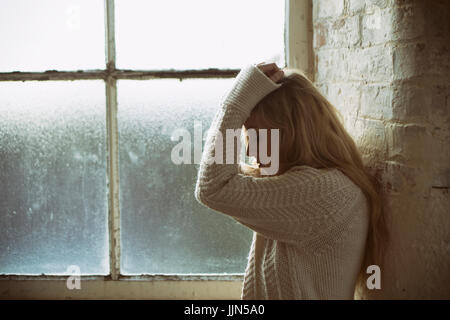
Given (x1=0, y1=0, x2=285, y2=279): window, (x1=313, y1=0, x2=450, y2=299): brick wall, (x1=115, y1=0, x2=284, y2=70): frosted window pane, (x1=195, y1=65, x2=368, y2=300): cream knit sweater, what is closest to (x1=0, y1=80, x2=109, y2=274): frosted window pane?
(x1=0, y1=0, x2=285, y2=279): window

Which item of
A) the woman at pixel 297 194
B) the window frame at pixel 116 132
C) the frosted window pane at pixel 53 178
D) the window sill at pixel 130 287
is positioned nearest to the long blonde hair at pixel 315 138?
the woman at pixel 297 194

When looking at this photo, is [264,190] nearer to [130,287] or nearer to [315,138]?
[315,138]

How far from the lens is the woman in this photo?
111 cm

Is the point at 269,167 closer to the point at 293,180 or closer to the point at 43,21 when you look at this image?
the point at 293,180

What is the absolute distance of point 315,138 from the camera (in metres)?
1.19

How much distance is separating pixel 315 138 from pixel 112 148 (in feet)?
2.11

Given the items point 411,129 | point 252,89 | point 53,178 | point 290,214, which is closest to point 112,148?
point 53,178

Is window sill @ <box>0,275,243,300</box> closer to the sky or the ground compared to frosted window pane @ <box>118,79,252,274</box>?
closer to the ground

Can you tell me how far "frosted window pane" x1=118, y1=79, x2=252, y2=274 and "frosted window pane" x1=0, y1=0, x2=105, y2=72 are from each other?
0.15 metres

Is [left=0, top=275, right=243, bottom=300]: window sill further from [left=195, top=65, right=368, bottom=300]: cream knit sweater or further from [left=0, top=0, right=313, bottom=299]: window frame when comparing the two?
[left=195, top=65, right=368, bottom=300]: cream knit sweater

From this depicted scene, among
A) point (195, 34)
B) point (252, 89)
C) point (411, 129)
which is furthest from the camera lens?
point (195, 34)

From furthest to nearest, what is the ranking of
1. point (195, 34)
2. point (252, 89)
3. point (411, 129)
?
point (195, 34) < point (252, 89) < point (411, 129)

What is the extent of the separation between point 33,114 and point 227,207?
0.75 metres

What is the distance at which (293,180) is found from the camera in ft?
3.65
